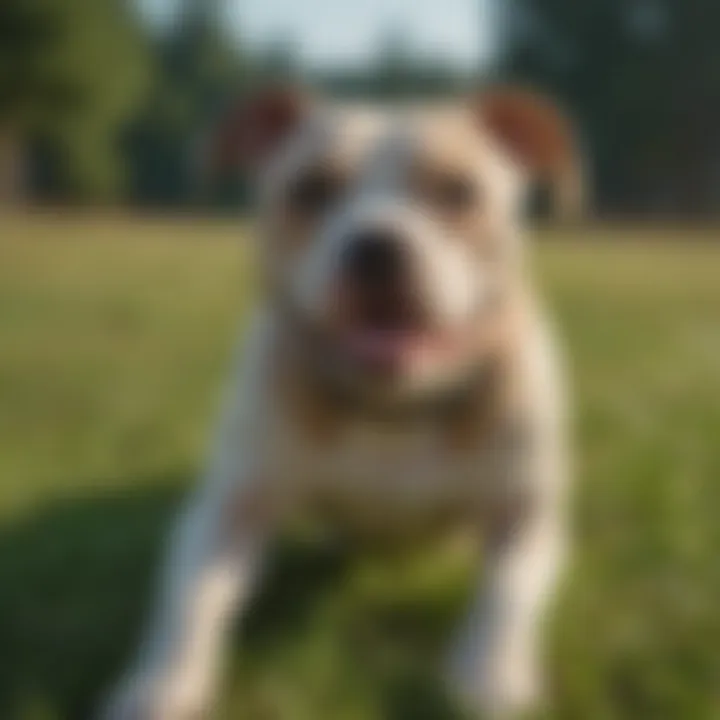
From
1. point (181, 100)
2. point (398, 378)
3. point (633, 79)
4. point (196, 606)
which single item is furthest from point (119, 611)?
point (633, 79)

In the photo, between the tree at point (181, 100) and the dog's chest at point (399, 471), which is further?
the tree at point (181, 100)

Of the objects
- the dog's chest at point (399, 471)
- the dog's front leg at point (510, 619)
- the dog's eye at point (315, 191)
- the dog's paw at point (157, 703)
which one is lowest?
the dog's paw at point (157, 703)

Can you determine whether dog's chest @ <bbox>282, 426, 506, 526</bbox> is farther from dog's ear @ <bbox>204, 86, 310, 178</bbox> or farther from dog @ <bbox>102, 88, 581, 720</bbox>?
dog's ear @ <bbox>204, 86, 310, 178</bbox>

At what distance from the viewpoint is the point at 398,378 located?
0.60 meters

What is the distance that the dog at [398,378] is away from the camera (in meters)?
0.59

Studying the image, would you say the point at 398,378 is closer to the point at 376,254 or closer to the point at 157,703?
the point at 376,254

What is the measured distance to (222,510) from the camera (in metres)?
0.61

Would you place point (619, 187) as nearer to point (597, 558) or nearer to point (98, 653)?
point (597, 558)

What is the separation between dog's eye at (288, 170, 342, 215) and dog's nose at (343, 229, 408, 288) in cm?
4

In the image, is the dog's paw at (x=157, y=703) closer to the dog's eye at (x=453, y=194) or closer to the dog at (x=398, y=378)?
the dog at (x=398, y=378)

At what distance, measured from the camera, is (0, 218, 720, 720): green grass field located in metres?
0.58

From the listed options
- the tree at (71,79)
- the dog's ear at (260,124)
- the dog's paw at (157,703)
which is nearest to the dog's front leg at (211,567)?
the dog's paw at (157,703)

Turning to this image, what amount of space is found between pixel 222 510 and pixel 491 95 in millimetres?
251

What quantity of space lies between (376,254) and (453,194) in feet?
0.20
